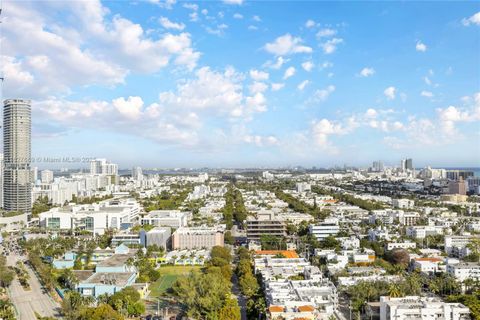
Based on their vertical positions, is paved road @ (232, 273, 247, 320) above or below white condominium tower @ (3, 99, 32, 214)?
below

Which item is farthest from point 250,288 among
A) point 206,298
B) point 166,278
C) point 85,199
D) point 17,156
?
point 85,199

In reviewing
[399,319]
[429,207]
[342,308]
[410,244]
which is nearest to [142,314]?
[342,308]

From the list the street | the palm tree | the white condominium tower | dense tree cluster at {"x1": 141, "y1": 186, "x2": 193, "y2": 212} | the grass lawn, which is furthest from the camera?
dense tree cluster at {"x1": 141, "y1": 186, "x2": 193, "y2": 212}

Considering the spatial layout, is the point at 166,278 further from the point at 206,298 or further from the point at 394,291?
the point at 394,291

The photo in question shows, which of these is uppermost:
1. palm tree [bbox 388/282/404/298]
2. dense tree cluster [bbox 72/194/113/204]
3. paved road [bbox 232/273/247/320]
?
dense tree cluster [bbox 72/194/113/204]

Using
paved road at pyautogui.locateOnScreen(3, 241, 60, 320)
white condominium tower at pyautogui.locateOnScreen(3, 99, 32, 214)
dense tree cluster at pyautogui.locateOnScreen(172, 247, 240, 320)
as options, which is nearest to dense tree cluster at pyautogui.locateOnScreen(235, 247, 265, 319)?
dense tree cluster at pyautogui.locateOnScreen(172, 247, 240, 320)

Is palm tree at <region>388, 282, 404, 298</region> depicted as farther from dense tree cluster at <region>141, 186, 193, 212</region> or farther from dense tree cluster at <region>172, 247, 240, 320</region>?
dense tree cluster at <region>141, 186, 193, 212</region>

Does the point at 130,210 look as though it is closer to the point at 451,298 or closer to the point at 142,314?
the point at 142,314
